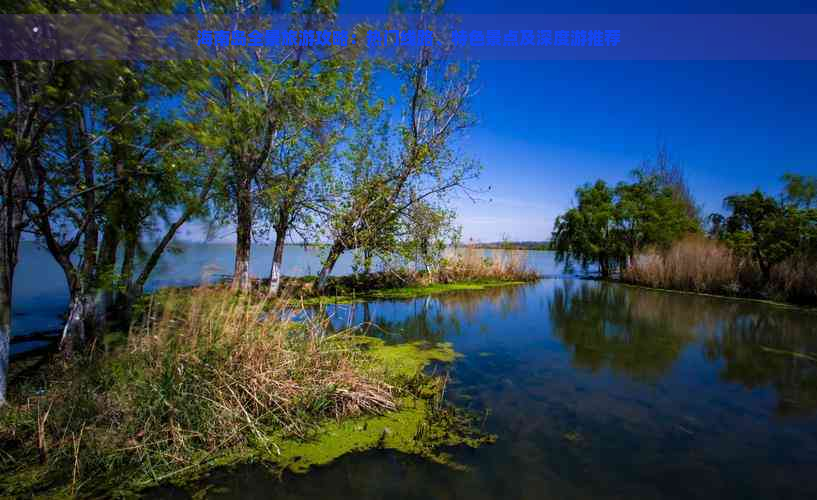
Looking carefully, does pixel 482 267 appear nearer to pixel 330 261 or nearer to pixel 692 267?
pixel 692 267

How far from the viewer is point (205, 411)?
3.31 metres

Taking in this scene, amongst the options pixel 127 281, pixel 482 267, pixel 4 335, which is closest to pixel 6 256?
pixel 4 335

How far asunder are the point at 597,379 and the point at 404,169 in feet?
28.9

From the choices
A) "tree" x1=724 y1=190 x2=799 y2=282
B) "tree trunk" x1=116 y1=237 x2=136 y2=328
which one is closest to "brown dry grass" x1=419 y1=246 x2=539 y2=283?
"tree" x1=724 y1=190 x2=799 y2=282

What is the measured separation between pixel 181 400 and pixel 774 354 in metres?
9.25

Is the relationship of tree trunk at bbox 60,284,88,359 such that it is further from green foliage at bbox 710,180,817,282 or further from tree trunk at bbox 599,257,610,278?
tree trunk at bbox 599,257,610,278

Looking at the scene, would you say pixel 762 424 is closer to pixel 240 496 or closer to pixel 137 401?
pixel 240 496

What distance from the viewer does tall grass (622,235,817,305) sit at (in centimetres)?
1184

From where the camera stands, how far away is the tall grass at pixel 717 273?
11844mm

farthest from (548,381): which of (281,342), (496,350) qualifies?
(281,342)

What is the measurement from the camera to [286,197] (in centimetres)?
1024

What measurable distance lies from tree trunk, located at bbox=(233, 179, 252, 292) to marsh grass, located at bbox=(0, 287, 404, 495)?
553 cm

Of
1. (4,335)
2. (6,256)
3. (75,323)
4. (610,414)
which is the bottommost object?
(610,414)

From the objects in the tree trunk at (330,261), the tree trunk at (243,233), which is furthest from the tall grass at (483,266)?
the tree trunk at (243,233)
